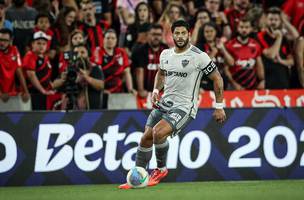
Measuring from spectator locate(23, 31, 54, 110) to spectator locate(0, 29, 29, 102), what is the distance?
0.19 metres

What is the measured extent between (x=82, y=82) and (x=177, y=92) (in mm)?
3644

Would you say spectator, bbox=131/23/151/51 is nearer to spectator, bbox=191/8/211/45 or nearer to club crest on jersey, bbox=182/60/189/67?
spectator, bbox=191/8/211/45

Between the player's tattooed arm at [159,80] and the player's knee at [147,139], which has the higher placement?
the player's tattooed arm at [159,80]

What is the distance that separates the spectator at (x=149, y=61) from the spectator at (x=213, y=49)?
0.88 m

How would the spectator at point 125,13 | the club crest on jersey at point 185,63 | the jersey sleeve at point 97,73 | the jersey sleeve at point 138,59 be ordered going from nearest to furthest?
1. the club crest on jersey at point 185,63
2. the jersey sleeve at point 97,73
3. the jersey sleeve at point 138,59
4. the spectator at point 125,13

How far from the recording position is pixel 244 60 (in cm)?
1466

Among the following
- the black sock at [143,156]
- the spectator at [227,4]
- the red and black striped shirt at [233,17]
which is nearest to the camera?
the black sock at [143,156]

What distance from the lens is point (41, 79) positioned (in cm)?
1398

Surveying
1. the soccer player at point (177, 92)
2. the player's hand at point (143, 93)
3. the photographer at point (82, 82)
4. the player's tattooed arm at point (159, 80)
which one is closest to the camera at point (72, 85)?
the photographer at point (82, 82)

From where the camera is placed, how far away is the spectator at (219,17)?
15.8 metres

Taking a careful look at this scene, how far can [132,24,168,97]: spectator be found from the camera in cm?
1428

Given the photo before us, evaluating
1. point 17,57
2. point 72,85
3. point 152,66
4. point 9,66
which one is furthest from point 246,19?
point 9,66

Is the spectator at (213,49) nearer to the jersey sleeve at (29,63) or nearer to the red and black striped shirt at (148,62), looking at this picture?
the red and black striped shirt at (148,62)

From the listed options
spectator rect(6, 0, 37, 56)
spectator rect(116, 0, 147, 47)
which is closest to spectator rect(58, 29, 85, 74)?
spectator rect(6, 0, 37, 56)
